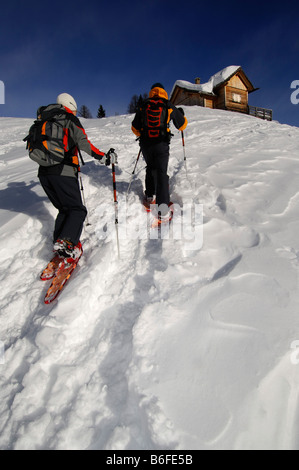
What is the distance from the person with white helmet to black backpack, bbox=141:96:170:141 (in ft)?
3.71

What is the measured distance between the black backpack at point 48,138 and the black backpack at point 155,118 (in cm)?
141

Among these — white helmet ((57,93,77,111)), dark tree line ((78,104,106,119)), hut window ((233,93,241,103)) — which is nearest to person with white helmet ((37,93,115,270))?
white helmet ((57,93,77,111))

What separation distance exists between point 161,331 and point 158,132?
120 inches

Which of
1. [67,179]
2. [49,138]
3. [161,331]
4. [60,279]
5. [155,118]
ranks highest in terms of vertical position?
[155,118]

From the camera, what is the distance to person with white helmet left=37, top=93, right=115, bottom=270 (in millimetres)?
2773

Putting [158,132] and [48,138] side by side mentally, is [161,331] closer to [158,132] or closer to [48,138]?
[48,138]

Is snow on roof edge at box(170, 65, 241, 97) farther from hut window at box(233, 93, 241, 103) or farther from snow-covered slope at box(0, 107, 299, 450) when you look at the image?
snow-covered slope at box(0, 107, 299, 450)

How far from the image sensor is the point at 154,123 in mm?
3627

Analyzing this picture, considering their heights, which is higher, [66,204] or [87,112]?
[87,112]

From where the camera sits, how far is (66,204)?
2.96 meters

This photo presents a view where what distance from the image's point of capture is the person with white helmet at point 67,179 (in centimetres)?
277

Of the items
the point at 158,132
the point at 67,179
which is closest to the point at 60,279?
the point at 67,179
